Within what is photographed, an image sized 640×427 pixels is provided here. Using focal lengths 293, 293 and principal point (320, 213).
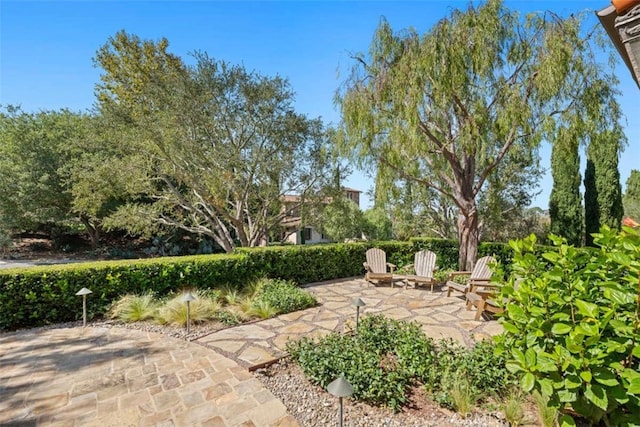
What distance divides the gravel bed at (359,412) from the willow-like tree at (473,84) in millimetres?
5254

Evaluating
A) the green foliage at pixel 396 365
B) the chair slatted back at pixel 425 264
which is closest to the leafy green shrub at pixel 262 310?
the green foliage at pixel 396 365

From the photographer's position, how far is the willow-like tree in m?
5.98

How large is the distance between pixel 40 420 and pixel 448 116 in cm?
850

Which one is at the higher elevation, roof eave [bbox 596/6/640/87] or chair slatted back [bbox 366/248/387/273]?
roof eave [bbox 596/6/640/87]

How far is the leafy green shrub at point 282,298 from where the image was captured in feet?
16.5

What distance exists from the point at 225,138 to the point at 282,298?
4.80 meters

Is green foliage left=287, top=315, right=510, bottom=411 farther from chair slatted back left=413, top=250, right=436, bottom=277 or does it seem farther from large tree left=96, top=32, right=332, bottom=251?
large tree left=96, top=32, right=332, bottom=251

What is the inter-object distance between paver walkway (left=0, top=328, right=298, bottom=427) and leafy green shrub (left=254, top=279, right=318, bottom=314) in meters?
1.52

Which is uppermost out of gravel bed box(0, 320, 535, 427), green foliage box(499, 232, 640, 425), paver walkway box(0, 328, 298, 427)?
green foliage box(499, 232, 640, 425)

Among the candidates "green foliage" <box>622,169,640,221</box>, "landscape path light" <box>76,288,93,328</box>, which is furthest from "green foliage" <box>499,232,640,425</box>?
"green foliage" <box>622,169,640,221</box>

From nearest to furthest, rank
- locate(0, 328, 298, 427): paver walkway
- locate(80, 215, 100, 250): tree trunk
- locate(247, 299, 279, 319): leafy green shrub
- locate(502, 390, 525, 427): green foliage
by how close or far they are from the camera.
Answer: locate(502, 390, 525, 427): green foliage, locate(0, 328, 298, 427): paver walkway, locate(247, 299, 279, 319): leafy green shrub, locate(80, 215, 100, 250): tree trunk

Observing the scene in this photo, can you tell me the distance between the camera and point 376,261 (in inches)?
295

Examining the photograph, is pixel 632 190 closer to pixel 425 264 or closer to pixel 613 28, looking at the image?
pixel 425 264

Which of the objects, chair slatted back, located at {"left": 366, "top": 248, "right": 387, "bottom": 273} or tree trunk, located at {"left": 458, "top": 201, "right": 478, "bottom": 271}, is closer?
chair slatted back, located at {"left": 366, "top": 248, "right": 387, "bottom": 273}
